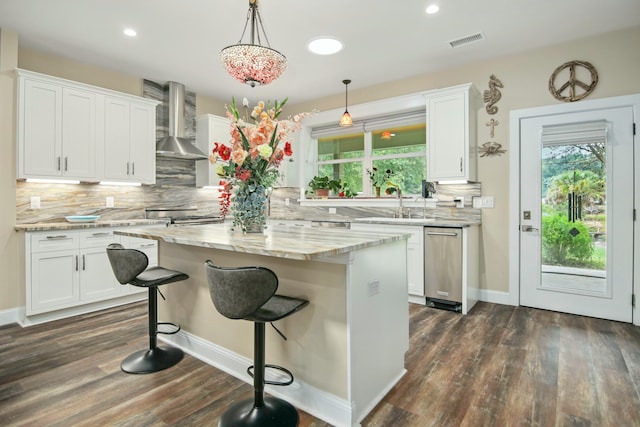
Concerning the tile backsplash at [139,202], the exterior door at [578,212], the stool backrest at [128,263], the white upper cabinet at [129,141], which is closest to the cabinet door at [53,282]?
the tile backsplash at [139,202]

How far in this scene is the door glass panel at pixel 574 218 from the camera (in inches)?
136

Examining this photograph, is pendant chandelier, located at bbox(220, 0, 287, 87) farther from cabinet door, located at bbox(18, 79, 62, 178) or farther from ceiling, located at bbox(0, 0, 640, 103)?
cabinet door, located at bbox(18, 79, 62, 178)

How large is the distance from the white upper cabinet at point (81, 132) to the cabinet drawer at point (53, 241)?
638mm

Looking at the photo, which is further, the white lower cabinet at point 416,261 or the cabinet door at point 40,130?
the white lower cabinet at point 416,261

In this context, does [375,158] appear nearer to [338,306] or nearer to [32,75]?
[338,306]

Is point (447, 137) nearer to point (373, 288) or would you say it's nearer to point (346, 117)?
point (346, 117)

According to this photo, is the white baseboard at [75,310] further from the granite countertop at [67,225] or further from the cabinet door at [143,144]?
the cabinet door at [143,144]

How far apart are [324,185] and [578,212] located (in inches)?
132

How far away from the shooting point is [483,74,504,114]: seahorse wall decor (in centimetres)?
402

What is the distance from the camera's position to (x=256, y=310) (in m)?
1.64

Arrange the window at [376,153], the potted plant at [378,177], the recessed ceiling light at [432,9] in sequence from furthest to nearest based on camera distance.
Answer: the potted plant at [378,177]
the window at [376,153]
the recessed ceiling light at [432,9]

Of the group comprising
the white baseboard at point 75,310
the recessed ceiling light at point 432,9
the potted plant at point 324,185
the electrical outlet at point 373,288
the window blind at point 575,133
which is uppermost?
the recessed ceiling light at point 432,9

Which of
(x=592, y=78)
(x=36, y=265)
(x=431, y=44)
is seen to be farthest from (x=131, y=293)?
(x=592, y=78)

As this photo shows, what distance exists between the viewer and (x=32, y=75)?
3436mm
